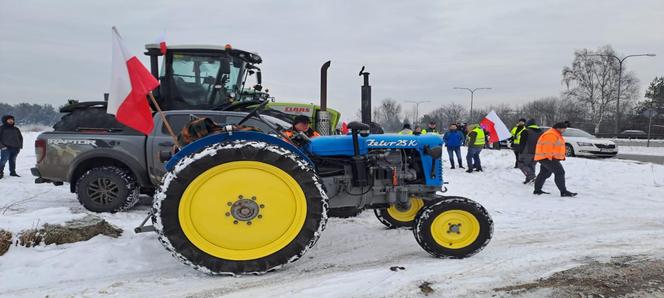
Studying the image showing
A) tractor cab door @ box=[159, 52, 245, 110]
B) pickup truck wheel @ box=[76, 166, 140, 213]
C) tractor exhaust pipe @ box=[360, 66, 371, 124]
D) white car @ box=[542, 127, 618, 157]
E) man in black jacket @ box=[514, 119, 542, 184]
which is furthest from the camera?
white car @ box=[542, 127, 618, 157]

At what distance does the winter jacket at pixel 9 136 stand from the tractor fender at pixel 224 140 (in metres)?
9.26

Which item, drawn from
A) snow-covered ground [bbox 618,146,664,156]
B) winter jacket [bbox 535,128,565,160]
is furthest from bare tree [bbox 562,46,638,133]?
winter jacket [bbox 535,128,565,160]

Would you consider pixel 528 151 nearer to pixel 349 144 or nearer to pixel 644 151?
pixel 349 144

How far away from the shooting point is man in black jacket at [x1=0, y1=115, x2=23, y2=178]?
10250 mm

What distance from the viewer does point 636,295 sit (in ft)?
10.3

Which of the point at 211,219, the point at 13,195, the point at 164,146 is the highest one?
the point at 164,146

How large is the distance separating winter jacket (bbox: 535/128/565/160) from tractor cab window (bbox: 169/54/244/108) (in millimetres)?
6434

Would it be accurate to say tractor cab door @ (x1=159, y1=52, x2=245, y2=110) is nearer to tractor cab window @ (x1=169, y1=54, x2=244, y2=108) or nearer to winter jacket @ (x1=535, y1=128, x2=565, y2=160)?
tractor cab window @ (x1=169, y1=54, x2=244, y2=108)

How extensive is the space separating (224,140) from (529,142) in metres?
8.19

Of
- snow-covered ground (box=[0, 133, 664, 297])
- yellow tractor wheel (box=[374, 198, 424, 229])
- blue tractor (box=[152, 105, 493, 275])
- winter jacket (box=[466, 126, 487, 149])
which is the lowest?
snow-covered ground (box=[0, 133, 664, 297])

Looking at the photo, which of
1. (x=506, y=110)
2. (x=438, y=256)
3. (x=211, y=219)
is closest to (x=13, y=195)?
(x=211, y=219)

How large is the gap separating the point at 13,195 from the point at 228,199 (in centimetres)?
653

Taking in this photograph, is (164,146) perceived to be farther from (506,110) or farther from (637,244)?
(506,110)

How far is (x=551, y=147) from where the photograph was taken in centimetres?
825
